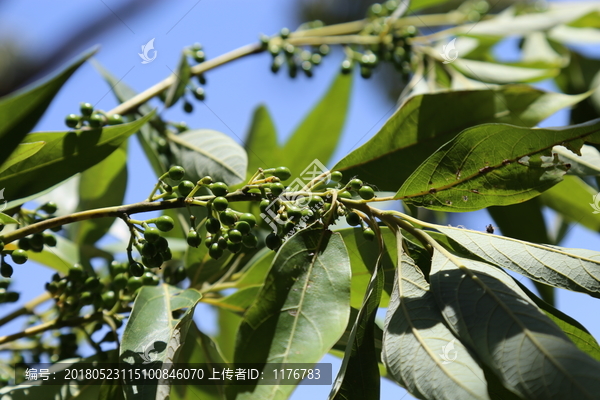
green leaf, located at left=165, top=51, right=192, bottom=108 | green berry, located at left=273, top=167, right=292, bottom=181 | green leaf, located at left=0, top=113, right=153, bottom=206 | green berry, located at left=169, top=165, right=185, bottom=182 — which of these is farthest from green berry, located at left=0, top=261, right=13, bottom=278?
green leaf, located at left=165, top=51, right=192, bottom=108

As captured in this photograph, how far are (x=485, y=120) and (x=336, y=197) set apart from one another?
68 centimetres

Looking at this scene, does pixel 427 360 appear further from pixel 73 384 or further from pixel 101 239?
pixel 101 239

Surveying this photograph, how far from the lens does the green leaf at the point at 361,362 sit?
1092 millimetres

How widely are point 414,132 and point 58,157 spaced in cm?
98

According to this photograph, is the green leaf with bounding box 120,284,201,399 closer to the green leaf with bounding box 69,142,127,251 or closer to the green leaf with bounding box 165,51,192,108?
the green leaf with bounding box 69,142,127,251

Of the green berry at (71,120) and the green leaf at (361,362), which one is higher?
the green berry at (71,120)

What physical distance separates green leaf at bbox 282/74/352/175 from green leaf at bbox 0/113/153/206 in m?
0.92

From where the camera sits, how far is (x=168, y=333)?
1241mm

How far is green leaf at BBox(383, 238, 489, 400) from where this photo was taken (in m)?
0.93

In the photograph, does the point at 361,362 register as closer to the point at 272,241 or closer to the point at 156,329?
the point at 272,241

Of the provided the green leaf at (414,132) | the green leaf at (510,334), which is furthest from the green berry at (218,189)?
the green leaf at (510,334)

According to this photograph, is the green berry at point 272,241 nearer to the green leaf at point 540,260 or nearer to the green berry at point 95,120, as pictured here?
the green leaf at point 540,260

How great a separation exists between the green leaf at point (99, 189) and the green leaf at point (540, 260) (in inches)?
51.4

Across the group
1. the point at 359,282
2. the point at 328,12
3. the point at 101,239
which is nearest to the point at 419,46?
the point at 359,282
